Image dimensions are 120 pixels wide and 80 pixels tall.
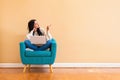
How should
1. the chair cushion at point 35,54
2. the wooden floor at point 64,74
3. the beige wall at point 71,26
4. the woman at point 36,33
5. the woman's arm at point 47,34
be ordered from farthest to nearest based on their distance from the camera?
the beige wall at point 71,26 → the woman's arm at point 47,34 → the woman at point 36,33 → the chair cushion at point 35,54 → the wooden floor at point 64,74

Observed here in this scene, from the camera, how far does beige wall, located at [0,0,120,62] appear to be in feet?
19.9

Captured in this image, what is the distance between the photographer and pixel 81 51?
20.4ft

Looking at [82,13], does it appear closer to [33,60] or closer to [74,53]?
[74,53]

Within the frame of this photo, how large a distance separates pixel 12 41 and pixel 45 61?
1.09m

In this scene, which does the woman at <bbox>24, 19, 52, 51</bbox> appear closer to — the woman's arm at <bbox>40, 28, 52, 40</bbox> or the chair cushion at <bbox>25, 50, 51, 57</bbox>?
the woman's arm at <bbox>40, 28, 52, 40</bbox>

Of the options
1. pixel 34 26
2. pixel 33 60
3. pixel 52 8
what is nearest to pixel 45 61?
pixel 33 60

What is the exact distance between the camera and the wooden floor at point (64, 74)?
16.4 ft

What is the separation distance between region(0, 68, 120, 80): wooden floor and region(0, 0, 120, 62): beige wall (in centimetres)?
44

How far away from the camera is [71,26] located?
20.2ft

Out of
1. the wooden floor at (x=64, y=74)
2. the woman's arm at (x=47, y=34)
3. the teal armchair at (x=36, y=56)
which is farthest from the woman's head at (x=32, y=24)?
the wooden floor at (x=64, y=74)

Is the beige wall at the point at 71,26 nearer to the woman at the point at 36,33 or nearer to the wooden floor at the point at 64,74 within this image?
the woman at the point at 36,33

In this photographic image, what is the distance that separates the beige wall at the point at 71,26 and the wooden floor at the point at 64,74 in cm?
44

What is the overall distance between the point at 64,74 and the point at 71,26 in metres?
1.31

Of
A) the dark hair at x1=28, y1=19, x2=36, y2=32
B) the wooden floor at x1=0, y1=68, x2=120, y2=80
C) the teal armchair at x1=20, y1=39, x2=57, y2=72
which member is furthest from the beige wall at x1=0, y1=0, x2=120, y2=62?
the teal armchair at x1=20, y1=39, x2=57, y2=72
